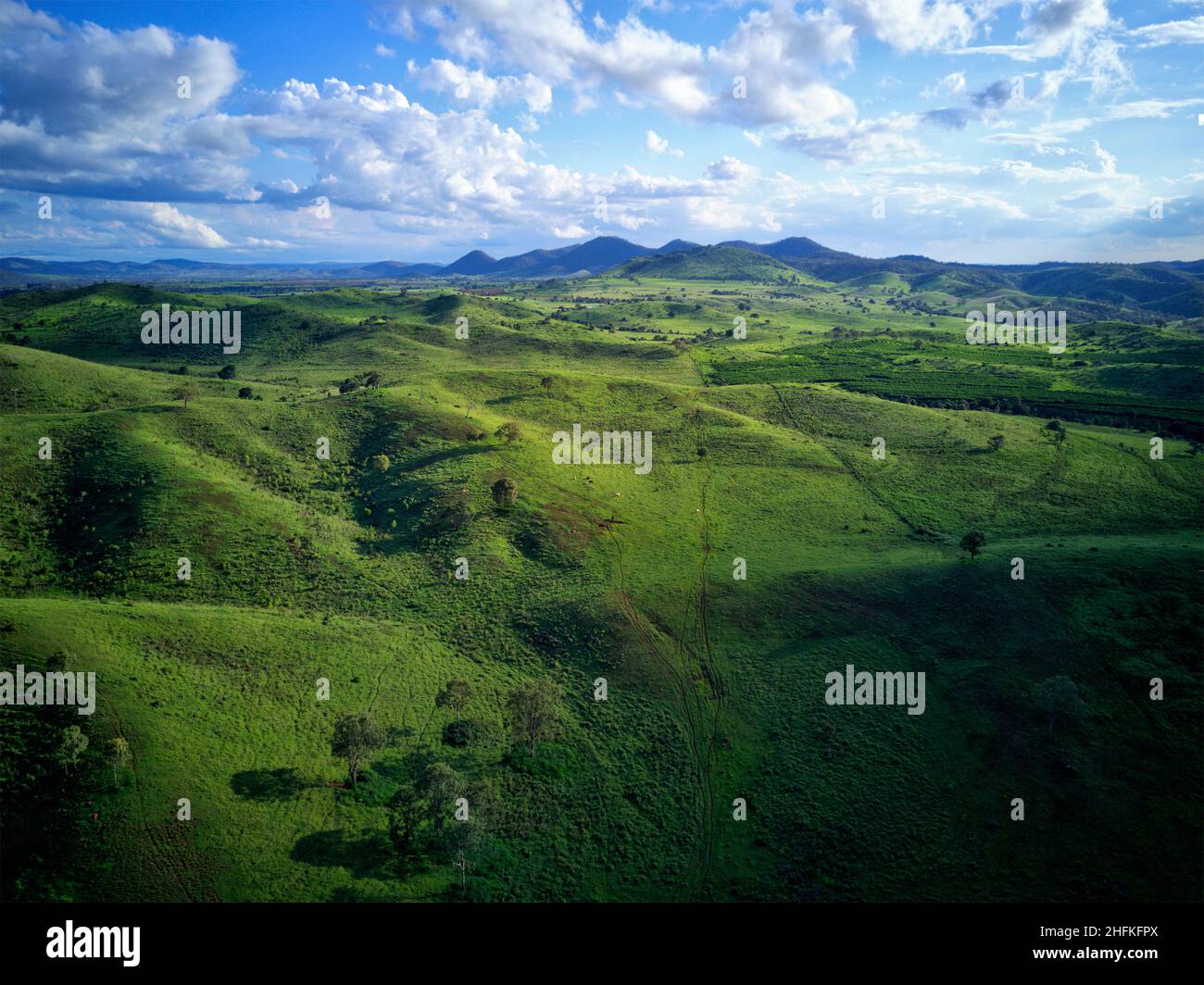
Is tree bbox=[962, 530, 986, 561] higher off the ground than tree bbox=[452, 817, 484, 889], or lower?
higher

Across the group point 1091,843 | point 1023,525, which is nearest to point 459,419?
point 1023,525

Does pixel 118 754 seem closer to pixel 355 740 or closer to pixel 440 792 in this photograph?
pixel 355 740

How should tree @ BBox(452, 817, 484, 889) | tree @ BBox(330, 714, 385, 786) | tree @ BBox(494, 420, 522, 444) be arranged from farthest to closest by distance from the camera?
tree @ BBox(494, 420, 522, 444) → tree @ BBox(330, 714, 385, 786) → tree @ BBox(452, 817, 484, 889)

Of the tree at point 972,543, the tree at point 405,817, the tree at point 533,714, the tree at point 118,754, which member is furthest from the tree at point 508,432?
the tree at point 118,754

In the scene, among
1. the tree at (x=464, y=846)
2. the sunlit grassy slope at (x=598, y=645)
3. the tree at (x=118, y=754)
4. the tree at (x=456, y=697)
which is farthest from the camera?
the tree at (x=456, y=697)

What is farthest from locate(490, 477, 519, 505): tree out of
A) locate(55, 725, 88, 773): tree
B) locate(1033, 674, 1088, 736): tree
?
locate(1033, 674, 1088, 736): tree

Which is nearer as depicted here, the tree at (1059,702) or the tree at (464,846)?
the tree at (464,846)

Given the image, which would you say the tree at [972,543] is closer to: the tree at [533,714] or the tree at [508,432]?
the tree at [533,714]

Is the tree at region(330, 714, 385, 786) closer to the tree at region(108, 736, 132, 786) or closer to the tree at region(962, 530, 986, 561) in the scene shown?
the tree at region(108, 736, 132, 786)

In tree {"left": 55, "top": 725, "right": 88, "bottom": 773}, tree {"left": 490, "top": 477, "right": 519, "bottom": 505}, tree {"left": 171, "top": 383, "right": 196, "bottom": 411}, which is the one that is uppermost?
tree {"left": 171, "top": 383, "right": 196, "bottom": 411}
